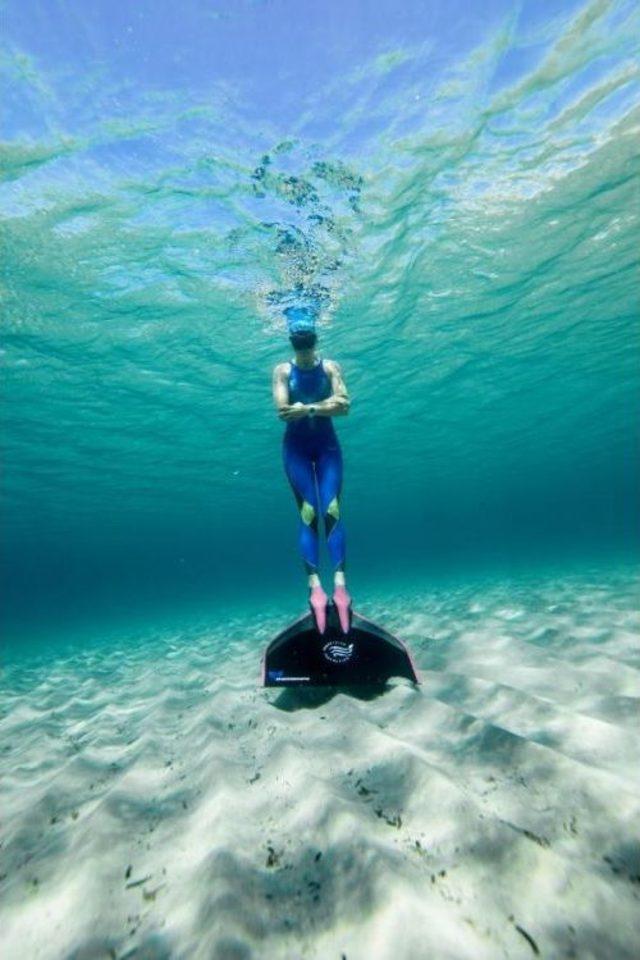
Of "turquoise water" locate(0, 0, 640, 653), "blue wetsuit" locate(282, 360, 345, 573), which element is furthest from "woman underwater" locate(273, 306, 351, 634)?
"turquoise water" locate(0, 0, 640, 653)

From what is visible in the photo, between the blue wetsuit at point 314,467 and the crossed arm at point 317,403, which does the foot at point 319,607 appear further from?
the crossed arm at point 317,403

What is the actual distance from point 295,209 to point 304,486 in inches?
309

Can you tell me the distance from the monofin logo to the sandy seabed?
1.15 feet

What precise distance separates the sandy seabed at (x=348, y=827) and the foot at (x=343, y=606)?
0.69 metres

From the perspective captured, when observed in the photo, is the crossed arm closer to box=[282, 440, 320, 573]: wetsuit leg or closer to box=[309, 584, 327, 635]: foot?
box=[282, 440, 320, 573]: wetsuit leg

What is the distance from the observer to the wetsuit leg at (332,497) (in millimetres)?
5887

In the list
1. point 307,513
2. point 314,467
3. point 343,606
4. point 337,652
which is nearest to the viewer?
point 337,652

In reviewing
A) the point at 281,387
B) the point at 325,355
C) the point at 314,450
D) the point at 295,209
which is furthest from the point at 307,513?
the point at 325,355

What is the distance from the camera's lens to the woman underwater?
5.72m

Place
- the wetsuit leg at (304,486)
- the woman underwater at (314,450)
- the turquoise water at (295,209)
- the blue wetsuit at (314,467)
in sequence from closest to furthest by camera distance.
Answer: the woman underwater at (314,450)
the wetsuit leg at (304,486)
the blue wetsuit at (314,467)
the turquoise water at (295,209)

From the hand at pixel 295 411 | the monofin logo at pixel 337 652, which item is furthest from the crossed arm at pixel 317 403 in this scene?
the monofin logo at pixel 337 652

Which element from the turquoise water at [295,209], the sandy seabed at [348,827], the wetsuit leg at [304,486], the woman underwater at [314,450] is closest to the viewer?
the sandy seabed at [348,827]

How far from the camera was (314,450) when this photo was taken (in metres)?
6.79

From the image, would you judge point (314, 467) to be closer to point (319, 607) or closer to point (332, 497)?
point (332, 497)
